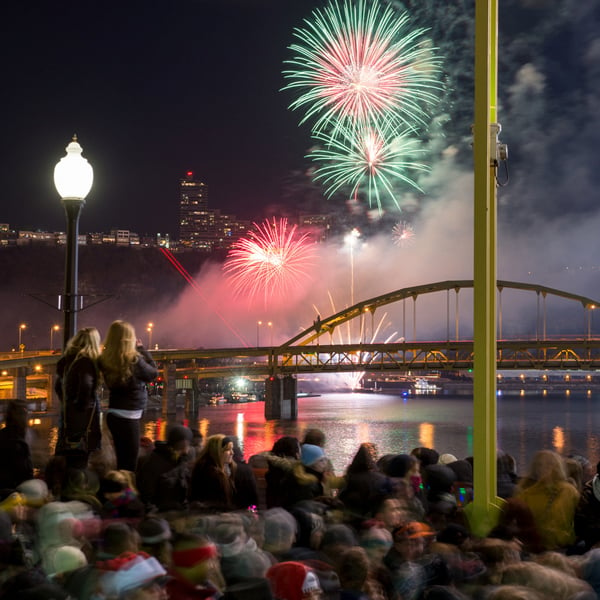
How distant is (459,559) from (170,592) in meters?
1.59

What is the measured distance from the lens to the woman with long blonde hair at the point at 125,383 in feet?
18.9

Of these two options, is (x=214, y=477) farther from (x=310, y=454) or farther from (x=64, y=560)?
(x=64, y=560)

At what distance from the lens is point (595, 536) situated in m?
5.01

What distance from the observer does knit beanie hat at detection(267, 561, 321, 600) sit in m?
3.48

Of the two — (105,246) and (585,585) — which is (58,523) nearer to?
(585,585)

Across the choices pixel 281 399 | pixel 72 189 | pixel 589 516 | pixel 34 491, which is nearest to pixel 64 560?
pixel 34 491

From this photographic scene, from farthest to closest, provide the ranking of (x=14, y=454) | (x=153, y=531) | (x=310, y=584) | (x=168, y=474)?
(x=14, y=454) → (x=168, y=474) → (x=153, y=531) → (x=310, y=584)

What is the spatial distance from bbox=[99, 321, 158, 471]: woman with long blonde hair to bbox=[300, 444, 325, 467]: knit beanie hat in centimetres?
134

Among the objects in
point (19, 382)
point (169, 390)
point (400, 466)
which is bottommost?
point (169, 390)

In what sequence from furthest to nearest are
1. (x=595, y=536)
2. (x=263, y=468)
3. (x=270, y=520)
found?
(x=263, y=468) < (x=595, y=536) < (x=270, y=520)

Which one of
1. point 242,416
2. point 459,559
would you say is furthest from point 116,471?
point 242,416

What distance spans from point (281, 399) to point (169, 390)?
1212 centimetres

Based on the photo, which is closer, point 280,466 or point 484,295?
point 484,295

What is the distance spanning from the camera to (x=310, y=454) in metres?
6.07
